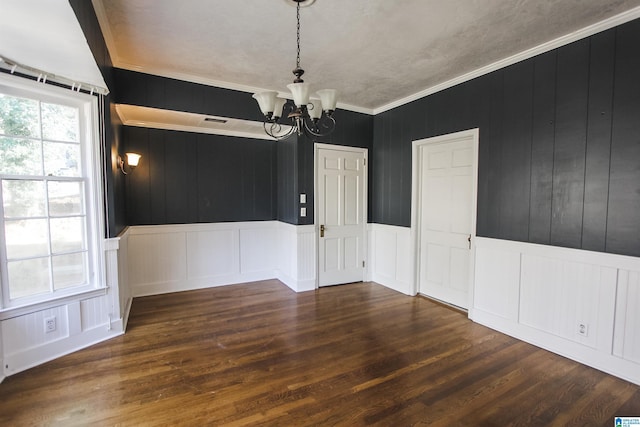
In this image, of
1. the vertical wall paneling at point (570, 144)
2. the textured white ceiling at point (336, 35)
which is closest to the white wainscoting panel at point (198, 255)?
the textured white ceiling at point (336, 35)

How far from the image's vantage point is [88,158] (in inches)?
110

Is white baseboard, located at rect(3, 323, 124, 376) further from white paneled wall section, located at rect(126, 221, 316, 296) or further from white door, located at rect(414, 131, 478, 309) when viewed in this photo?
white door, located at rect(414, 131, 478, 309)

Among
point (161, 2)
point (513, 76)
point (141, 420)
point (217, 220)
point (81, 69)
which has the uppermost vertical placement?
point (161, 2)

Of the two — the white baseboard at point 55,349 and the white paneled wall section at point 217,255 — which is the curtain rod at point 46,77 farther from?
the white baseboard at point 55,349

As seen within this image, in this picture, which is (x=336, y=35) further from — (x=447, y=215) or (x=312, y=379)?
(x=312, y=379)

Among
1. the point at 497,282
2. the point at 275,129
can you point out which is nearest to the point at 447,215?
the point at 497,282

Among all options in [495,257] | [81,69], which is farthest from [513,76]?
[81,69]

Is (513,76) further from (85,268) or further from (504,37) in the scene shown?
(85,268)

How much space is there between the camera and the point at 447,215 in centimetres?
394

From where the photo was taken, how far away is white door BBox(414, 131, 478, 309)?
3686 millimetres

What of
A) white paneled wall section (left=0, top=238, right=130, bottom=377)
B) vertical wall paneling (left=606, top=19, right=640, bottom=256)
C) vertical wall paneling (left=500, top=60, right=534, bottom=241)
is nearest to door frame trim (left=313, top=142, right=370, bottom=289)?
vertical wall paneling (left=500, top=60, right=534, bottom=241)

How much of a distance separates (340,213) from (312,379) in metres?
2.75

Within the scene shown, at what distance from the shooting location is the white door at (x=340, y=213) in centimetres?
461

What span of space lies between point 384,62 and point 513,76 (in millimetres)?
1303
